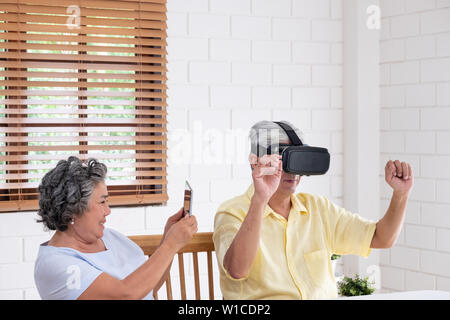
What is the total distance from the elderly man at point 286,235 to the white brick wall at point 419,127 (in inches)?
39.9

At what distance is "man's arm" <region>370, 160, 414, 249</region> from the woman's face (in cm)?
82

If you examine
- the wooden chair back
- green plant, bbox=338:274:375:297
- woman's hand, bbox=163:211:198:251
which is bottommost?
green plant, bbox=338:274:375:297

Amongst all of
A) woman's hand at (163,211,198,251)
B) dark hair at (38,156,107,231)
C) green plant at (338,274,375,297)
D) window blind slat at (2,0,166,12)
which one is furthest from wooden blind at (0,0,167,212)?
woman's hand at (163,211,198,251)

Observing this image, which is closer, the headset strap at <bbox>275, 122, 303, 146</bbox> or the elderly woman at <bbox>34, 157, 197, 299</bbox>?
the elderly woman at <bbox>34, 157, 197, 299</bbox>

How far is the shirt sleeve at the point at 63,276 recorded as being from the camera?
4.78ft

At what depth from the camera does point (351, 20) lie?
118 inches

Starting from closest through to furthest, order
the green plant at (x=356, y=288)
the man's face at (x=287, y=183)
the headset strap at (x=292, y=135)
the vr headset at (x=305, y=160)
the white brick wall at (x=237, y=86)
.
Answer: the vr headset at (x=305, y=160) < the headset strap at (x=292, y=135) < the man's face at (x=287, y=183) < the green plant at (x=356, y=288) < the white brick wall at (x=237, y=86)

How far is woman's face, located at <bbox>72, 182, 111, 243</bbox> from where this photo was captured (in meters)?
1.59

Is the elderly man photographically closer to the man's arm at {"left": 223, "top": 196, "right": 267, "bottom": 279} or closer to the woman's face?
the man's arm at {"left": 223, "top": 196, "right": 267, "bottom": 279}

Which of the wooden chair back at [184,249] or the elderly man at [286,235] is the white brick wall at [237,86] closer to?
the wooden chair back at [184,249]

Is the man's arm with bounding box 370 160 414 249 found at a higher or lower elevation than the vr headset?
lower

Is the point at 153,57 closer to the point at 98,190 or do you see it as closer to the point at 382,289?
the point at 98,190

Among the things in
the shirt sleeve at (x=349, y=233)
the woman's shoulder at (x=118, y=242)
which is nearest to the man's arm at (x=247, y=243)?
the woman's shoulder at (x=118, y=242)
